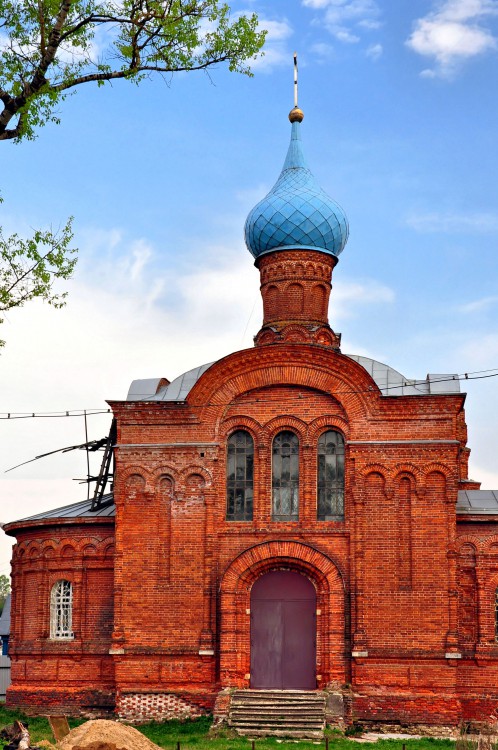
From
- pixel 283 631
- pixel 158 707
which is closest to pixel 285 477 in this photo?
pixel 283 631

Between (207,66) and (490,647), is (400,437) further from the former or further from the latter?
(207,66)

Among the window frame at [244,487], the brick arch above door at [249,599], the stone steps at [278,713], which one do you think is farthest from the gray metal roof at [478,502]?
the stone steps at [278,713]

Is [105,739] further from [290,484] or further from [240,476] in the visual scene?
[290,484]

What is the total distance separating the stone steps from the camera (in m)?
17.3

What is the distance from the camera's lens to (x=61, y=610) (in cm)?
2048

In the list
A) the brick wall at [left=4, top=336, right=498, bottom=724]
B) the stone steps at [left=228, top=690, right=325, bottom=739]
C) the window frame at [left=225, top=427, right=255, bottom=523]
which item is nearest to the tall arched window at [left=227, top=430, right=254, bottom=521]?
the window frame at [left=225, top=427, right=255, bottom=523]

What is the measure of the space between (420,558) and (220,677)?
4102 mm

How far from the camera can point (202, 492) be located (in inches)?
765

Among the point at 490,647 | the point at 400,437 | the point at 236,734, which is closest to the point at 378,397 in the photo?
the point at 400,437

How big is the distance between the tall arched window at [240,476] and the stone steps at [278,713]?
318 centimetres

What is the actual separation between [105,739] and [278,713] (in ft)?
14.6

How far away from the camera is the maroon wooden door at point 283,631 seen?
19.1m

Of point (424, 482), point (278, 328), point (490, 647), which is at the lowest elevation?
point (490, 647)

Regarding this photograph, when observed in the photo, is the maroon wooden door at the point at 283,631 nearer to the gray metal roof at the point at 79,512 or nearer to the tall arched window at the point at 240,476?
the tall arched window at the point at 240,476
